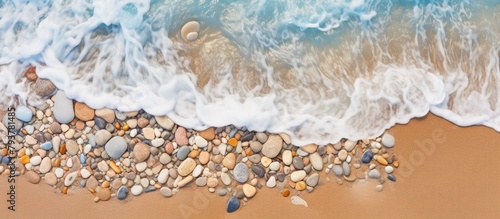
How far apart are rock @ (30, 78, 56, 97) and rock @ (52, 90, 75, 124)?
8cm

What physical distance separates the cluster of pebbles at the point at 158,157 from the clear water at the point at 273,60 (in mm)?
84

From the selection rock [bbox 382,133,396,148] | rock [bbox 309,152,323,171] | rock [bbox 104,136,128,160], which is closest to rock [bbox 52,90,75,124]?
rock [bbox 104,136,128,160]

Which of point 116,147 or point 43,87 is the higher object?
point 43,87

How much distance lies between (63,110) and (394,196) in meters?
2.14

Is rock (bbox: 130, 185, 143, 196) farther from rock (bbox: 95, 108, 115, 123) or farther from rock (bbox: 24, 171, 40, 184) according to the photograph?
rock (bbox: 24, 171, 40, 184)

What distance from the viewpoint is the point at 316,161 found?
8.00 ft

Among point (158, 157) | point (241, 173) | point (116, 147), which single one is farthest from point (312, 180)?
point (116, 147)

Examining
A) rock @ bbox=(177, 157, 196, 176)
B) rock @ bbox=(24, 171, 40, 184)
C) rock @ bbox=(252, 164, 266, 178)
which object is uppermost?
rock @ bbox=(252, 164, 266, 178)

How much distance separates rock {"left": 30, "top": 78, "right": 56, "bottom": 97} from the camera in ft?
8.00

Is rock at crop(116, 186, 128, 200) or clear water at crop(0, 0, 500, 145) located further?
clear water at crop(0, 0, 500, 145)

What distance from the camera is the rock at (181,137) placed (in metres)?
2.42

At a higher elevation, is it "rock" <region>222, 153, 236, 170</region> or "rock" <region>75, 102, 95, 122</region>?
"rock" <region>75, 102, 95, 122</region>

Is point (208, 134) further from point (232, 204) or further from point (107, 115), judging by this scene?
point (107, 115)

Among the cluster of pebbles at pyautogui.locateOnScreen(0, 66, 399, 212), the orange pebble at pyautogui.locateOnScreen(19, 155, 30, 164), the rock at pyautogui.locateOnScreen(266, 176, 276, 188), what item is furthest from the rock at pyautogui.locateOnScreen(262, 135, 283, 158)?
the orange pebble at pyautogui.locateOnScreen(19, 155, 30, 164)
